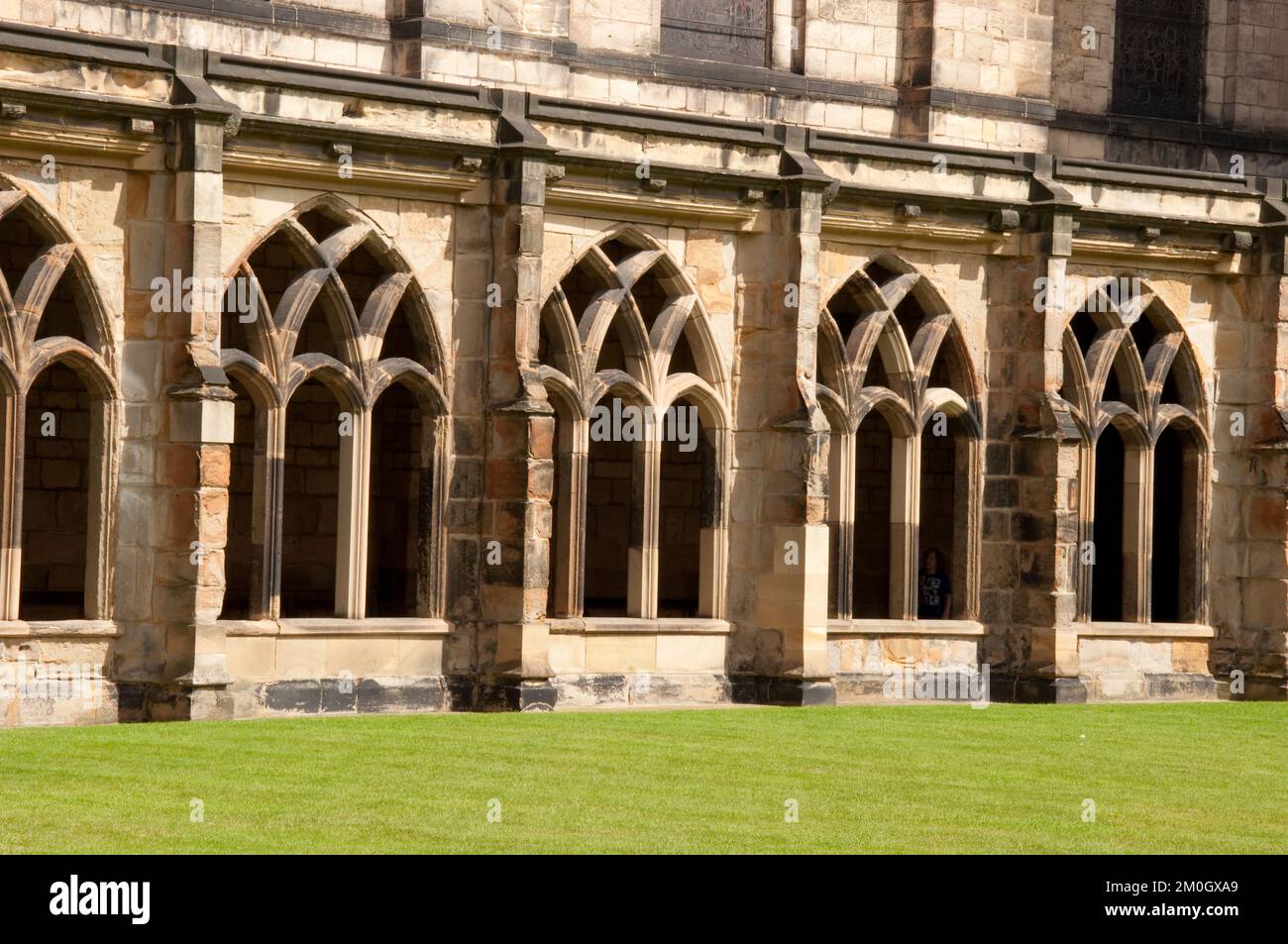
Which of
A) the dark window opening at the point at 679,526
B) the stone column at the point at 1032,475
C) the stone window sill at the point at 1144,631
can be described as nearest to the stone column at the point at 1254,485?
the stone window sill at the point at 1144,631

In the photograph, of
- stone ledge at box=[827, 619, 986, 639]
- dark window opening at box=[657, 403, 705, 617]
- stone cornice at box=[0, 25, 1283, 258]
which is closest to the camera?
stone cornice at box=[0, 25, 1283, 258]

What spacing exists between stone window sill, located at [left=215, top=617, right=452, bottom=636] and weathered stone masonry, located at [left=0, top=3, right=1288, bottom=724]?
0.05 meters

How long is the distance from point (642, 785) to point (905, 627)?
8.90 meters

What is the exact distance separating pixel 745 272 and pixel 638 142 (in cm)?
159

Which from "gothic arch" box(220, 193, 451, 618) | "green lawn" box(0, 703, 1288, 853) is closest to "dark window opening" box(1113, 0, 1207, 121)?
"green lawn" box(0, 703, 1288, 853)

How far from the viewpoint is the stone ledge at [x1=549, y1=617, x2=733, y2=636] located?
21.0 m

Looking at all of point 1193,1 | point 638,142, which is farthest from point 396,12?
point 1193,1

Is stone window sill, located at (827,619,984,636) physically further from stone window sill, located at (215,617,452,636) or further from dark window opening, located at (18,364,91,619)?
dark window opening, located at (18,364,91,619)

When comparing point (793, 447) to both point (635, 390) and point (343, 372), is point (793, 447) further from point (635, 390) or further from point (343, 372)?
point (343, 372)

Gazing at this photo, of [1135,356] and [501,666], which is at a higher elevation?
[1135,356]

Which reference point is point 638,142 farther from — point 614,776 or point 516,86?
point 614,776

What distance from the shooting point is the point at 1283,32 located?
29891 millimetres

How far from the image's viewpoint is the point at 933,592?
24.8 metres

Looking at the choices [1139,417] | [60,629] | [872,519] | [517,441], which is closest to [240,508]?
[517,441]
